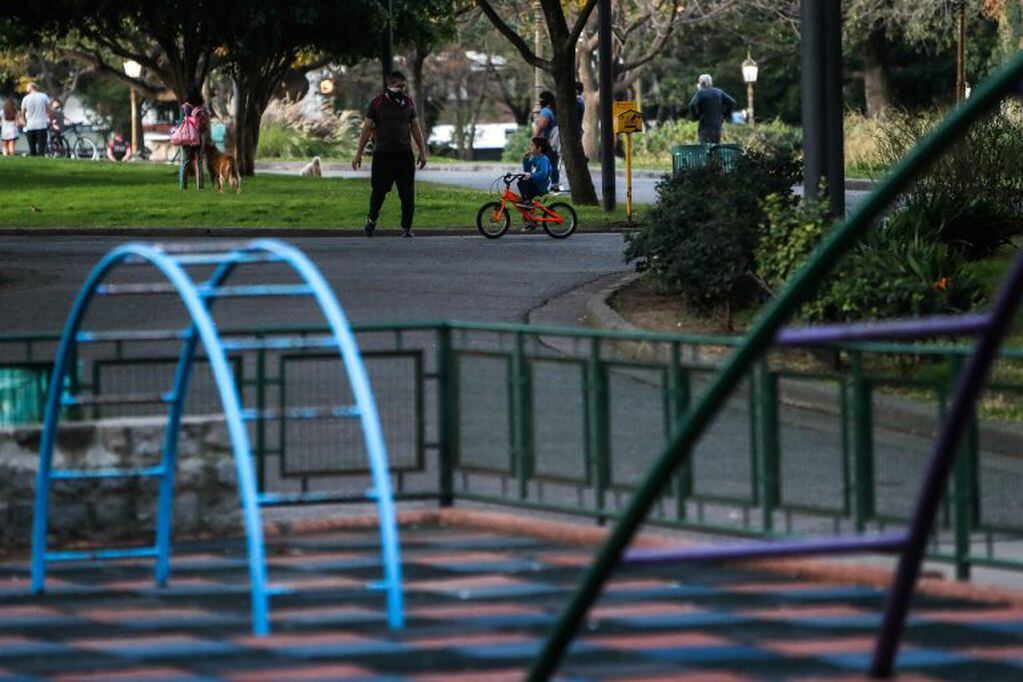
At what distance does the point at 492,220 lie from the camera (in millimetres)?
24859

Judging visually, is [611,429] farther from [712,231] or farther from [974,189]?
[974,189]

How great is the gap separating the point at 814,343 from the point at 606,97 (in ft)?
76.8

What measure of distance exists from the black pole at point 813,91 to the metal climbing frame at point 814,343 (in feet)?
33.4

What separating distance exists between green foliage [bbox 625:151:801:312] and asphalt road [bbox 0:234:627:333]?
1376 mm

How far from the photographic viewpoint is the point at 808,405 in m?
8.94

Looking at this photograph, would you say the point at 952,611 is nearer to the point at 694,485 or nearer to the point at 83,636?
the point at 694,485

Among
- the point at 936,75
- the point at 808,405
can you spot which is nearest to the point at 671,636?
the point at 808,405

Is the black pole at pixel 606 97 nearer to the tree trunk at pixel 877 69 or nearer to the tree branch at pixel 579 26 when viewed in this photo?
the tree branch at pixel 579 26

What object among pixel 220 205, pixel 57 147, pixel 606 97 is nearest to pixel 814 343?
pixel 606 97

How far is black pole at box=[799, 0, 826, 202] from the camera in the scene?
587 inches

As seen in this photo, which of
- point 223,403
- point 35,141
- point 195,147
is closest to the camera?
point 223,403

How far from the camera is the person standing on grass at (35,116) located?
153 ft

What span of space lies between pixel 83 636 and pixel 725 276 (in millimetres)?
8475

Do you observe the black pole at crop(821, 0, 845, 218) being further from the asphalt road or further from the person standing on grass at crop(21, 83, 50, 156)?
the person standing on grass at crop(21, 83, 50, 156)
